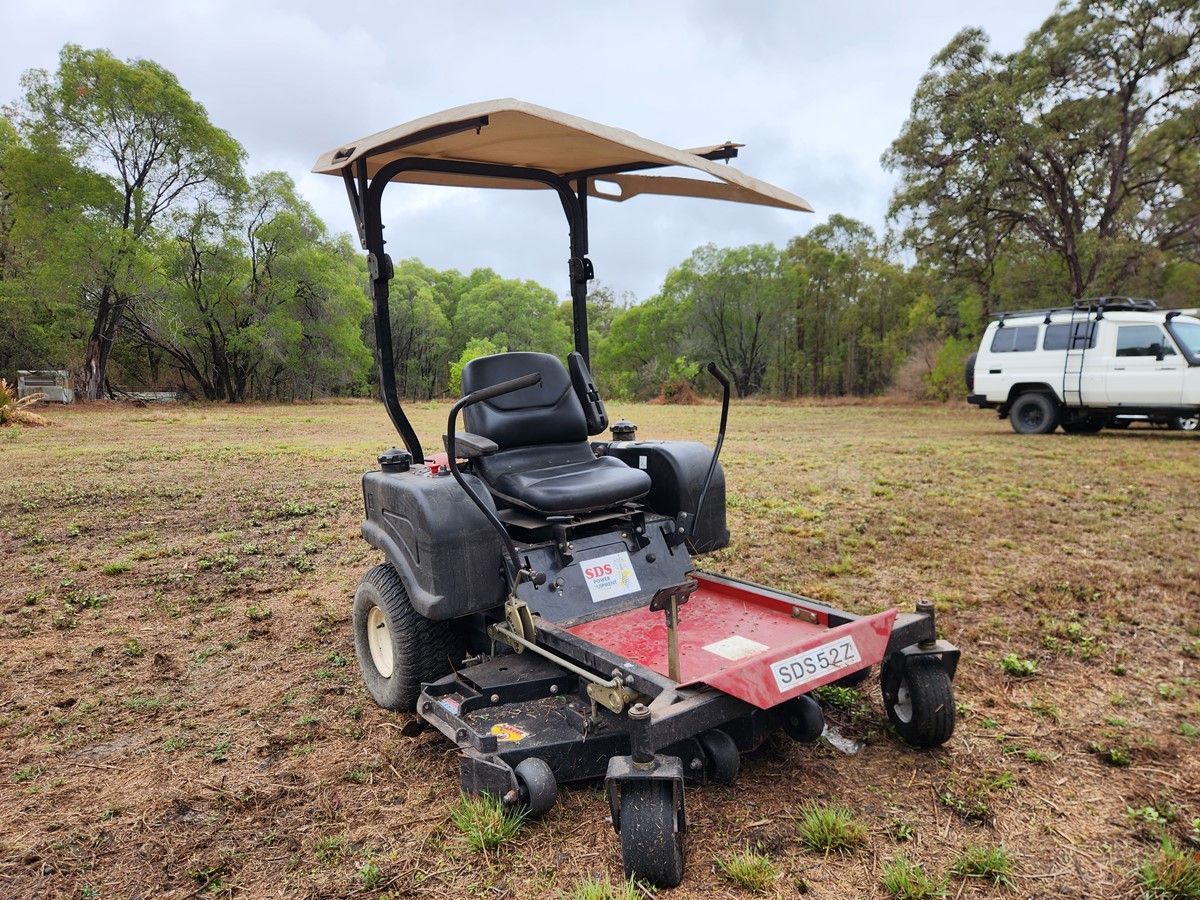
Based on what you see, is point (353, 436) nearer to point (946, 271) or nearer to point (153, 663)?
point (153, 663)

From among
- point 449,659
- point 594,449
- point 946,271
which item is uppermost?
point 946,271

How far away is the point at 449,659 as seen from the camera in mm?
3273

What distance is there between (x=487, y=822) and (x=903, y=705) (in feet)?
5.18

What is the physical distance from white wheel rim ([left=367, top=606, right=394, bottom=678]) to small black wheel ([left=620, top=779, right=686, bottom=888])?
1.74 m

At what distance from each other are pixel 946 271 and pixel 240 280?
962 inches

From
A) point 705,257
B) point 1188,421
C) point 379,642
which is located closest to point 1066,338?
point 1188,421

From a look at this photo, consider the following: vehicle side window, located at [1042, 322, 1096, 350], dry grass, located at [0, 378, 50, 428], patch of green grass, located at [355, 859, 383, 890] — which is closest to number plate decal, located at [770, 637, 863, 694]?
patch of green grass, located at [355, 859, 383, 890]

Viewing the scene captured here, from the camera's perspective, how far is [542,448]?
3756 mm

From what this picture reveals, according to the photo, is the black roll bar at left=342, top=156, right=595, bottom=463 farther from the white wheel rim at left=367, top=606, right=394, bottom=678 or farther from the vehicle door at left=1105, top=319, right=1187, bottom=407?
the vehicle door at left=1105, top=319, right=1187, bottom=407

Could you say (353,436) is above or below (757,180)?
below

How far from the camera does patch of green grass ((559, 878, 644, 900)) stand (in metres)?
2.08

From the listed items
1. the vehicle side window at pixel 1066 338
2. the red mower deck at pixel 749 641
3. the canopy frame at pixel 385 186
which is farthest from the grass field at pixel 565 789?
the vehicle side window at pixel 1066 338

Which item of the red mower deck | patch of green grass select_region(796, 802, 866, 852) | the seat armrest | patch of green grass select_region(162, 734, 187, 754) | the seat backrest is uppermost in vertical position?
the seat backrest

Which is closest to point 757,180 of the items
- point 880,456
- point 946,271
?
point 880,456
